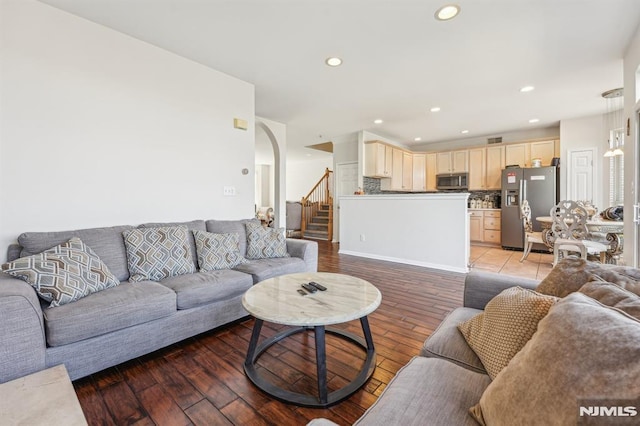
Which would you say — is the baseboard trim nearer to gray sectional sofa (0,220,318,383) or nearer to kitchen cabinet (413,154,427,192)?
gray sectional sofa (0,220,318,383)

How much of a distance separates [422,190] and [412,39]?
5.35m

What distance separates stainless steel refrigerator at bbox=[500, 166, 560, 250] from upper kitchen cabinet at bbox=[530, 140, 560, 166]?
45 centimetres

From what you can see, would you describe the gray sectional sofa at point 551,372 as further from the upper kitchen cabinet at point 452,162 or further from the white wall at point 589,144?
the upper kitchen cabinet at point 452,162

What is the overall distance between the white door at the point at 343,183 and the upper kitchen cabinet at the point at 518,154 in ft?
11.2

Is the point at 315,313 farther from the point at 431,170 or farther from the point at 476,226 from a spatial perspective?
the point at 431,170

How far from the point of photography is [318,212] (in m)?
8.68

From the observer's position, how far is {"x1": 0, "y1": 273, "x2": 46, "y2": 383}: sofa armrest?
1.34 m

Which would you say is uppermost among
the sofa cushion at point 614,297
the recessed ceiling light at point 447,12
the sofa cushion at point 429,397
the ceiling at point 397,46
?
the ceiling at point 397,46

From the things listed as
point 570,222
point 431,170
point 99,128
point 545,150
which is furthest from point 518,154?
point 99,128

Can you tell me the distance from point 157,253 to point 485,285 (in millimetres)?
2426

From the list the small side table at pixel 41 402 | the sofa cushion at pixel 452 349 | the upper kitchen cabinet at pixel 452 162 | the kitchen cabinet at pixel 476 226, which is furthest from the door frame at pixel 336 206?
the small side table at pixel 41 402

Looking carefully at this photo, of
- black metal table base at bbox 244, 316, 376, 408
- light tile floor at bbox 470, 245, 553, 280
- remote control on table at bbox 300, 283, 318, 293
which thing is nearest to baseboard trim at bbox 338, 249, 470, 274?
light tile floor at bbox 470, 245, 553, 280

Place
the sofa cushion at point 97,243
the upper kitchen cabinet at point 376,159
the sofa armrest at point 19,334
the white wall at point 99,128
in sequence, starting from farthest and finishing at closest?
the upper kitchen cabinet at point 376,159 → the white wall at point 99,128 → the sofa cushion at point 97,243 → the sofa armrest at point 19,334

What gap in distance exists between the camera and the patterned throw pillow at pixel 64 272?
1638 mm
